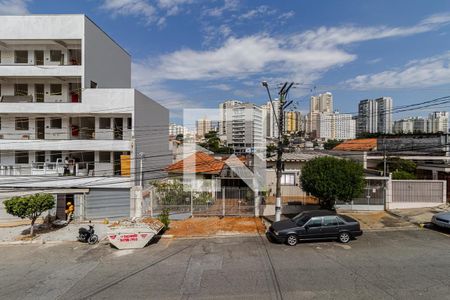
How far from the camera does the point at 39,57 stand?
837 inches

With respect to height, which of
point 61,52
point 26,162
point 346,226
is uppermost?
point 61,52

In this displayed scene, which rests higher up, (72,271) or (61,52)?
(61,52)

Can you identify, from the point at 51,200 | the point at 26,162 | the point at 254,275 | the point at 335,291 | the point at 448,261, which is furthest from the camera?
the point at 26,162

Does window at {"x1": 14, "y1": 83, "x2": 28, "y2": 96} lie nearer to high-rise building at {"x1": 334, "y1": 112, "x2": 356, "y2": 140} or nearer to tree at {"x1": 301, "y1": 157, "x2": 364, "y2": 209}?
tree at {"x1": 301, "y1": 157, "x2": 364, "y2": 209}

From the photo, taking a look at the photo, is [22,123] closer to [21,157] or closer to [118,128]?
[21,157]

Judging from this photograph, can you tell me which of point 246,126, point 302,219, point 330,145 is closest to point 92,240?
point 302,219

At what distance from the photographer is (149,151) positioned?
22938 millimetres

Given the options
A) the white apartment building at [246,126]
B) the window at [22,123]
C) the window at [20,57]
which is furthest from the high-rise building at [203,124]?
the window at [20,57]

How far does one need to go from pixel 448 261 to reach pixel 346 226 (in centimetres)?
366

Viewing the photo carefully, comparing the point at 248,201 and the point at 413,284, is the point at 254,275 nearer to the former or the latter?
the point at 413,284

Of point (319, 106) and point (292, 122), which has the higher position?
point (319, 106)

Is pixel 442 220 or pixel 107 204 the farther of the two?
pixel 107 204

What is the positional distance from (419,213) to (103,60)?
24.1 m

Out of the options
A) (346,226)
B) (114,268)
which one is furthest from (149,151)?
(346,226)
